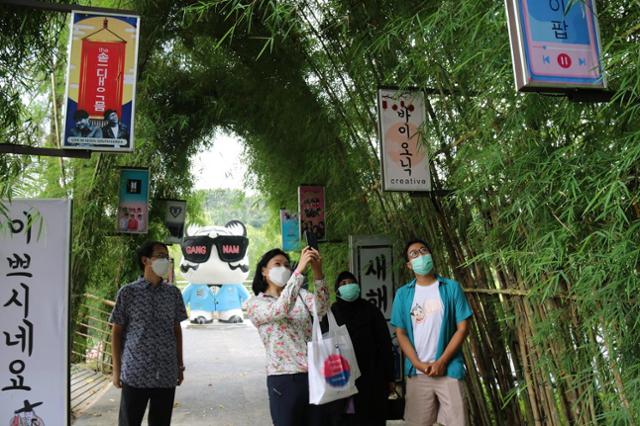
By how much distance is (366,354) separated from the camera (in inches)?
119

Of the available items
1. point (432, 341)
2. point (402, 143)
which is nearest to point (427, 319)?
point (432, 341)

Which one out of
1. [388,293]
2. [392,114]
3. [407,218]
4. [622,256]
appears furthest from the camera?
[388,293]

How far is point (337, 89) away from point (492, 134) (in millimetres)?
1758

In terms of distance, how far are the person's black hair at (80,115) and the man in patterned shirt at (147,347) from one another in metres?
0.71

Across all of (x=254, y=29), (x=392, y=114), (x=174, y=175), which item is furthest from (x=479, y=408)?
(x=174, y=175)

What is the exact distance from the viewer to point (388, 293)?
3.96 m

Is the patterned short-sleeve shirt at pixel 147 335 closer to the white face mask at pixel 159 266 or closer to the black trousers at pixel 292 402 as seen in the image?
the white face mask at pixel 159 266

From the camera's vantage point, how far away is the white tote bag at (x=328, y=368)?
2.04m

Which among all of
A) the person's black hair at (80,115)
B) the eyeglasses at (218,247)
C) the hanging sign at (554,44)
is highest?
the eyeglasses at (218,247)

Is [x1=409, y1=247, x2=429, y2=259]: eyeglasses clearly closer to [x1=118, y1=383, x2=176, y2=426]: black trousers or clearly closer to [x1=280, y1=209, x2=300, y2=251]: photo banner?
[x1=118, y1=383, x2=176, y2=426]: black trousers

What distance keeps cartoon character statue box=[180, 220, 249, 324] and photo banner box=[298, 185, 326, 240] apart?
8.19 meters

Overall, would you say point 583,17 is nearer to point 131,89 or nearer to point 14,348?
point 131,89

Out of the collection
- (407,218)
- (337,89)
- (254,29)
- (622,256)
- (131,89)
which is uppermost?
(254,29)

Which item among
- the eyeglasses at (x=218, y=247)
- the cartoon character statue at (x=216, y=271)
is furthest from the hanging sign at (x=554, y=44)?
the cartoon character statue at (x=216, y=271)
